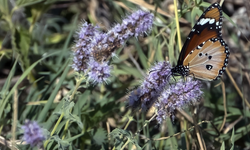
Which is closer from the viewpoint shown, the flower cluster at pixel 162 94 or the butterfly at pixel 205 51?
the flower cluster at pixel 162 94

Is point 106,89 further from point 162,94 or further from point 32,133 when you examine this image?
point 32,133

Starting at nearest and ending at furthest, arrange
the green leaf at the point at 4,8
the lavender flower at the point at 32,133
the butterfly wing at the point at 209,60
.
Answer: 1. the lavender flower at the point at 32,133
2. the butterfly wing at the point at 209,60
3. the green leaf at the point at 4,8

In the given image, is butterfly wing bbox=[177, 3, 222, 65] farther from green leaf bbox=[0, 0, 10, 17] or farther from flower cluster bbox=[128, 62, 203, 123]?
green leaf bbox=[0, 0, 10, 17]

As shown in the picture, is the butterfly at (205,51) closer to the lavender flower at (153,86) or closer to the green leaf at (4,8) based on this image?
the lavender flower at (153,86)

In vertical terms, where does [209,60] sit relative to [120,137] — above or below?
above

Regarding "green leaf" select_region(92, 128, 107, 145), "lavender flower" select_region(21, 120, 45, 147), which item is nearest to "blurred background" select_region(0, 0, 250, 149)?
"green leaf" select_region(92, 128, 107, 145)

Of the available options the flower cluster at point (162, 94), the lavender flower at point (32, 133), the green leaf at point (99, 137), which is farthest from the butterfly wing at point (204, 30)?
the lavender flower at point (32, 133)

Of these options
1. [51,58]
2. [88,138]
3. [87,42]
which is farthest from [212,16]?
[51,58]

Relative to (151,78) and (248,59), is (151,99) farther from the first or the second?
→ (248,59)

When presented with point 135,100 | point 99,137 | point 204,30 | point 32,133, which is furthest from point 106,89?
point 32,133
